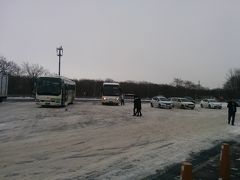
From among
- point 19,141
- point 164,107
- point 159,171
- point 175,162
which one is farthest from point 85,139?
point 164,107

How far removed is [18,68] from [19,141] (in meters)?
99.5

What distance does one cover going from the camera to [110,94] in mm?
55250

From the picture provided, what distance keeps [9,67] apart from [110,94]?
59.0m

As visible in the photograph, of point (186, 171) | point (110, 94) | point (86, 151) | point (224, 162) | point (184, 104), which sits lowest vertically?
point (86, 151)

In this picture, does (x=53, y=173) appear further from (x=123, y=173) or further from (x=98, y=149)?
(x=98, y=149)

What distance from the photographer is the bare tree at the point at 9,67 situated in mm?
102387

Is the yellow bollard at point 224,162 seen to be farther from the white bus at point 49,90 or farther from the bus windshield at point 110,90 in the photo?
the bus windshield at point 110,90

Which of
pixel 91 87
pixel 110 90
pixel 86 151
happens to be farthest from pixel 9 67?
pixel 86 151

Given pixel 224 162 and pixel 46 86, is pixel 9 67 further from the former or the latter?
pixel 224 162

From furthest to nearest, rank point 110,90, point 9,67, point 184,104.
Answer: point 9,67 < point 184,104 < point 110,90

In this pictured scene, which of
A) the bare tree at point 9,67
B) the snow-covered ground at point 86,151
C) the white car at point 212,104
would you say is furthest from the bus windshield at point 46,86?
the bare tree at point 9,67

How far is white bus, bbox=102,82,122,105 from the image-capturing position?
5512cm

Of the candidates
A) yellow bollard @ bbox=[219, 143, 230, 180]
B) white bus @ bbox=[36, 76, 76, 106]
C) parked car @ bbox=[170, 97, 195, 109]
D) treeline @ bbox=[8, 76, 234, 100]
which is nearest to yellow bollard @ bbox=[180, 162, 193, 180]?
yellow bollard @ bbox=[219, 143, 230, 180]

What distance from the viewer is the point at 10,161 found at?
12133 mm
